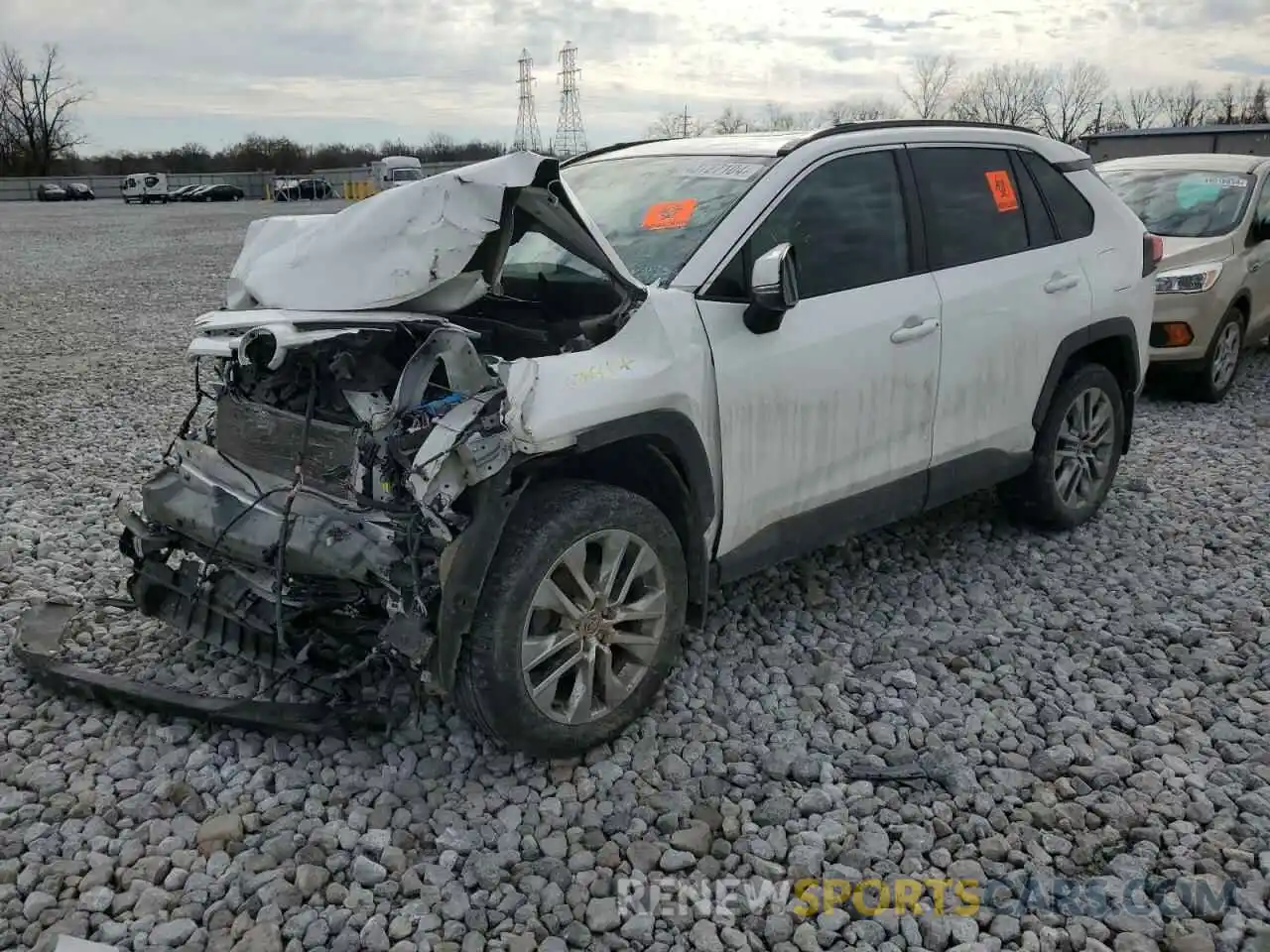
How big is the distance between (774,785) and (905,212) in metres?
2.44

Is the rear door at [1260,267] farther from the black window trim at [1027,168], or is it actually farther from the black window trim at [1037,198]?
the black window trim at [1037,198]

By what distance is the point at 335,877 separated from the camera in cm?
293

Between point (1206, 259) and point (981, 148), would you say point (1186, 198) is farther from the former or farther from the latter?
point (981, 148)

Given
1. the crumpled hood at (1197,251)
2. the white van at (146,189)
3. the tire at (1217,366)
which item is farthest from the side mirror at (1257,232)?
the white van at (146,189)

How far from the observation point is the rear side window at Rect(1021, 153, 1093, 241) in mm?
5012

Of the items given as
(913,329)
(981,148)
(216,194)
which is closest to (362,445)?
(913,329)

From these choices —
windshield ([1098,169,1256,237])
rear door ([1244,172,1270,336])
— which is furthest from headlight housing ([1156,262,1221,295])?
rear door ([1244,172,1270,336])

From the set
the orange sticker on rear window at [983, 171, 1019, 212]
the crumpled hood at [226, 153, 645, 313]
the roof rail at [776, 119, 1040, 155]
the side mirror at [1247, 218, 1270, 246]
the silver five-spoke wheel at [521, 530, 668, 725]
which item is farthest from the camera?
the side mirror at [1247, 218, 1270, 246]

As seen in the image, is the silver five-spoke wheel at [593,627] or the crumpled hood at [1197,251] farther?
the crumpled hood at [1197,251]

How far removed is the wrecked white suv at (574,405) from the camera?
125 inches

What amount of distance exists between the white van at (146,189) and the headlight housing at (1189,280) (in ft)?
183

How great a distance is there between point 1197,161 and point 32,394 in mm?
10539

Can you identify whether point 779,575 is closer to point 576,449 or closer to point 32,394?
point 576,449

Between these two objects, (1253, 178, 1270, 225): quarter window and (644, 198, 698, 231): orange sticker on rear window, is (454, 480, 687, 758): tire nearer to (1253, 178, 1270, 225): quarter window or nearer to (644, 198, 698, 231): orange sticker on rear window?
(644, 198, 698, 231): orange sticker on rear window
